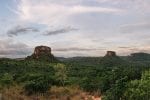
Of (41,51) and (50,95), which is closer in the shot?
(50,95)

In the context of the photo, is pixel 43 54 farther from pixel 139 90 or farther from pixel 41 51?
pixel 139 90

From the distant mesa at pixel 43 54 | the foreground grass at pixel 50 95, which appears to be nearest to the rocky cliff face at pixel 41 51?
the distant mesa at pixel 43 54

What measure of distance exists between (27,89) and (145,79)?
12.8m

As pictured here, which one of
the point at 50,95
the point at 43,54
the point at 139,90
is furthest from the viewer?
the point at 43,54

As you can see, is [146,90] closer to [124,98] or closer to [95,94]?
[124,98]

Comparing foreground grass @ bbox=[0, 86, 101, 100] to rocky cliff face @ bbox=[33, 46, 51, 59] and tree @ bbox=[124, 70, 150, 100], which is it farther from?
rocky cliff face @ bbox=[33, 46, 51, 59]

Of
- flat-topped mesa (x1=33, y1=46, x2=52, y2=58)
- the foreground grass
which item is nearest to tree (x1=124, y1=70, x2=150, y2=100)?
the foreground grass

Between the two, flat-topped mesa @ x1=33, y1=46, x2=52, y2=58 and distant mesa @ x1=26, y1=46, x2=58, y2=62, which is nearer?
distant mesa @ x1=26, y1=46, x2=58, y2=62

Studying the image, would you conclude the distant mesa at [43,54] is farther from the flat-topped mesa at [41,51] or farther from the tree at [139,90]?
the tree at [139,90]

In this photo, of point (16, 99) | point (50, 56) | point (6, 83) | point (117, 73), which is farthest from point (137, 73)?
point (50, 56)

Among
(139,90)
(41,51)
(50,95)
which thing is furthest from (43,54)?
(139,90)

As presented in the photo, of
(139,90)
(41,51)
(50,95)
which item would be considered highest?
(41,51)

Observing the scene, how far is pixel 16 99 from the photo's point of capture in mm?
25438

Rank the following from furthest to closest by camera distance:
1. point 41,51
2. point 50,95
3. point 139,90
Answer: point 41,51, point 50,95, point 139,90
